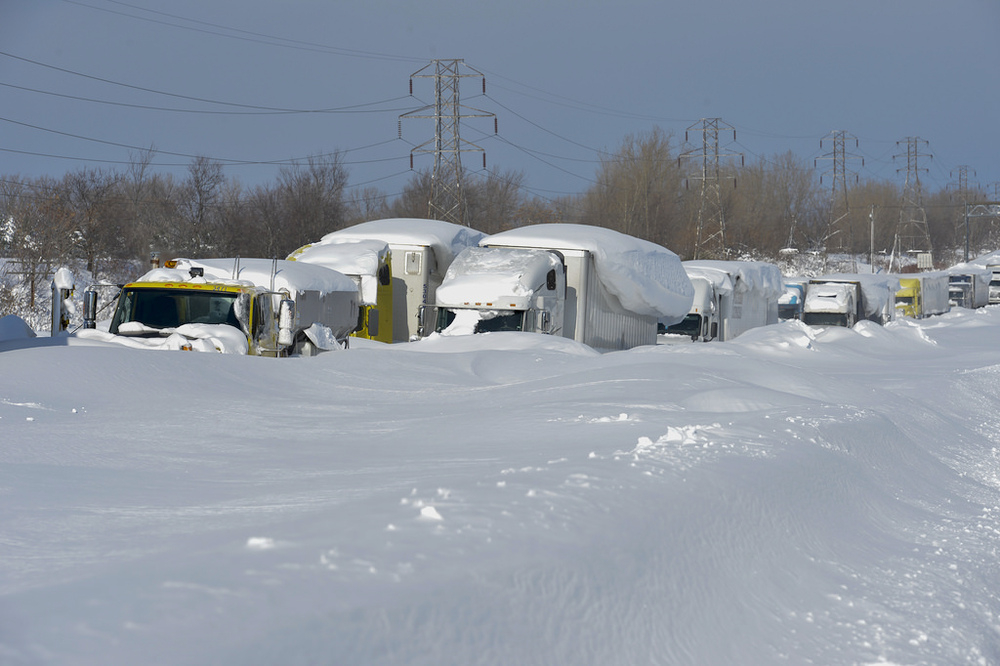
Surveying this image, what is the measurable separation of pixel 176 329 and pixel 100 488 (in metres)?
7.36

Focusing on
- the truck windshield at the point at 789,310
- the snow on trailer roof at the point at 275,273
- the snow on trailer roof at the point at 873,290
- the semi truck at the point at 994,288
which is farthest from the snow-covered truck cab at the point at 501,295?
the semi truck at the point at 994,288

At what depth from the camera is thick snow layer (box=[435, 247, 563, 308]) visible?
64.5 ft

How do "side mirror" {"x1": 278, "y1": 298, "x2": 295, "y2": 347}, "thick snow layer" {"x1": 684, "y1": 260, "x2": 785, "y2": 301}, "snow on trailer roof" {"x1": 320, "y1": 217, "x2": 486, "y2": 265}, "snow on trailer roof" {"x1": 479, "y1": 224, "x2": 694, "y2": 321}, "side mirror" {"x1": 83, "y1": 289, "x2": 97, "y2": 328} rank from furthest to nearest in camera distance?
"thick snow layer" {"x1": 684, "y1": 260, "x2": 785, "y2": 301} < "snow on trailer roof" {"x1": 320, "y1": 217, "x2": 486, "y2": 265} < "snow on trailer roof" {"x1": 479, "y1": 224, "x2": 694, "y2": 321} < "side mirror" {"x1": 83, "y1": 289, "x2": 97, "y2": 328} < "side mirror" {"x1": 278, "y1": 298, "x2": 295, "y2": 347}

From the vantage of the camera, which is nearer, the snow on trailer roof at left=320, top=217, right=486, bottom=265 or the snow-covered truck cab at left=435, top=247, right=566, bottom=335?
the snow-covered truck cab at left=435, top=247, right=566, bottom=335

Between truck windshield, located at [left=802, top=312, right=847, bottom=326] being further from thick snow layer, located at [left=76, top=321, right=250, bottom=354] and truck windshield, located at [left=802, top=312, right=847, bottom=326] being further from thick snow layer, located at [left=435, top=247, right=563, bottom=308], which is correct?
thick snow layer, located at [left=76, top=321, right=250, bottom=354]

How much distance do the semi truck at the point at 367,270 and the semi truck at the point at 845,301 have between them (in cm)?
2148

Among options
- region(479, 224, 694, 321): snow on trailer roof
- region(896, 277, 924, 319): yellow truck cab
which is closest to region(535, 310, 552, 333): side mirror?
region(479, 224, 694, 321): snow on trailer roof

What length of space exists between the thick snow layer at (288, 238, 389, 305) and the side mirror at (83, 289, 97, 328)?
8.47 metres

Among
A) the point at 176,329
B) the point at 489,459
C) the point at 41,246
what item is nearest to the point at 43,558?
the point at 489,459

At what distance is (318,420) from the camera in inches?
279

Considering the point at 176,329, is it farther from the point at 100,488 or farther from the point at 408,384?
the point at 100,488

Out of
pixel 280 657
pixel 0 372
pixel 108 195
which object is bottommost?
pixel 280 657

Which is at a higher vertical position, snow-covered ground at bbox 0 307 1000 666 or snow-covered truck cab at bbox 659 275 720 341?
snow-covered truck cab at bbox 659 275 720 341

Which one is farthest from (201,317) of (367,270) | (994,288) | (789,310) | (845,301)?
(994,288)
